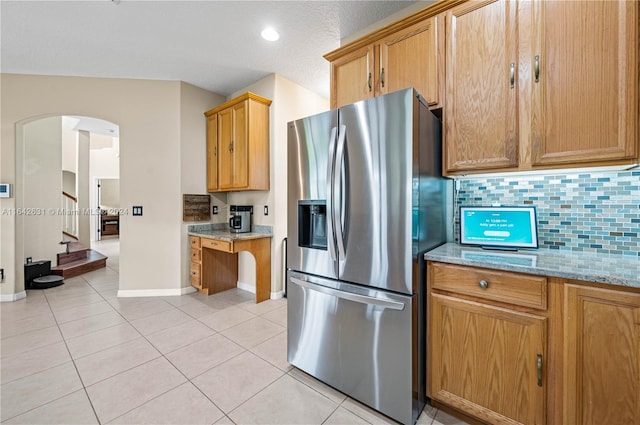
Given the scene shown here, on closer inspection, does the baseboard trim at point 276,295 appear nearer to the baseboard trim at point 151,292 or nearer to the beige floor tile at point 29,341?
the baseboard trim at point 151,292

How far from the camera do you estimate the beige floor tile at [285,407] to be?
1.51 m

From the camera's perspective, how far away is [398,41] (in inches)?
74.2

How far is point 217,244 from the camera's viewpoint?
3271 millimetres

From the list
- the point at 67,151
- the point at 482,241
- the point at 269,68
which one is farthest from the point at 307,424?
the point at 67,151

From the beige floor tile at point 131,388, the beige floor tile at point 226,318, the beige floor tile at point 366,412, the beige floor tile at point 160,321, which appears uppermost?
the beige floor tile at point 160,321

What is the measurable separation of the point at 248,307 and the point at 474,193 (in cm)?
262

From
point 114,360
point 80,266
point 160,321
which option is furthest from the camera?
point 80,266

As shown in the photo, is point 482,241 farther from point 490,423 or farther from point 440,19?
point 440,19

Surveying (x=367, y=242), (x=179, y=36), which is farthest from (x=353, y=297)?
(x=179, y=36)

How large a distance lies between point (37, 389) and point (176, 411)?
999mm

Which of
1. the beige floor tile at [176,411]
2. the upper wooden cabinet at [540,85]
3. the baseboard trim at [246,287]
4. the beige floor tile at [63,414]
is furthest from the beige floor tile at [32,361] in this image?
the upper wooden cabinet at [540,85]

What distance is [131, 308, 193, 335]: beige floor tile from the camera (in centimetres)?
261

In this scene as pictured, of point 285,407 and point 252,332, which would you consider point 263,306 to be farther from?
point 285,407

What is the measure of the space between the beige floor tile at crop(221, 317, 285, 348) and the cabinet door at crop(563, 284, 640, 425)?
80.6 inches
